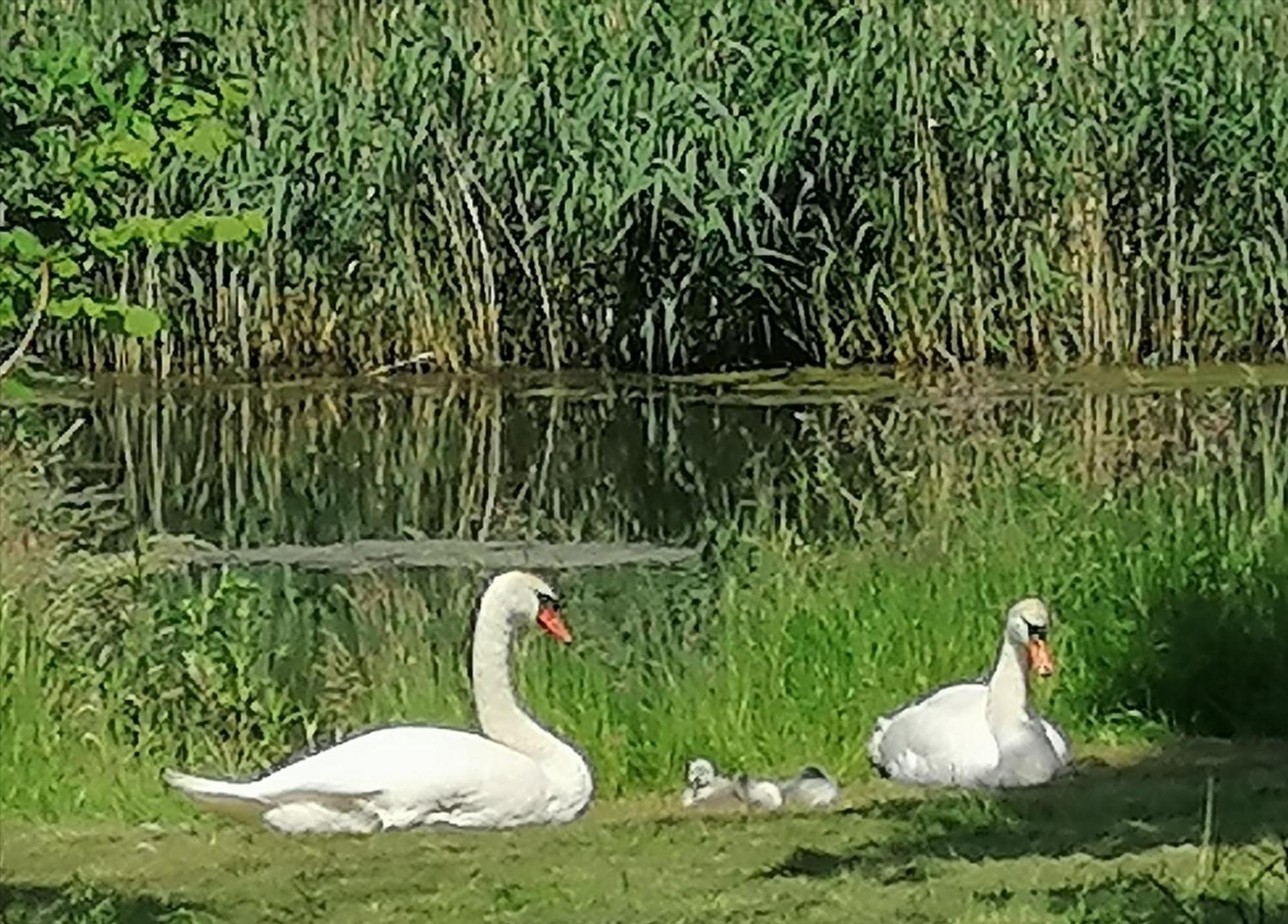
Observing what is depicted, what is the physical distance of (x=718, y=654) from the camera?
8.78m

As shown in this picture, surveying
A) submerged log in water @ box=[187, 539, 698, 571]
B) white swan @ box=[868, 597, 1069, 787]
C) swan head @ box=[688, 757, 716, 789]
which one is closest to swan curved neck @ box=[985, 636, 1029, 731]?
white swan @ box=[868, 597, 1069, 787]

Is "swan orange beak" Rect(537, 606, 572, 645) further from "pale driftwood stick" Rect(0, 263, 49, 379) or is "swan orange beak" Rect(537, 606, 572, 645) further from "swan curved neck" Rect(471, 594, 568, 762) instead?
"pale driftwood stick" Rect(0, 263, 49, 379)

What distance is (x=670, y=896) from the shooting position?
19.7 feet

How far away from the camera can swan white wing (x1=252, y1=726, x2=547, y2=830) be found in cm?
713

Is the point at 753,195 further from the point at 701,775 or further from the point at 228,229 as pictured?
the point at 228,229

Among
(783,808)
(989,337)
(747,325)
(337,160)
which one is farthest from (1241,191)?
(783,808)

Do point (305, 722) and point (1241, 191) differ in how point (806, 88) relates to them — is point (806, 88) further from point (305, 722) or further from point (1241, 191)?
point (305, 722)

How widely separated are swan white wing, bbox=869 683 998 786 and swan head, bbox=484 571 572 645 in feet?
2.95

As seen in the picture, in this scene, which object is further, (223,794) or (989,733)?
(989,733)

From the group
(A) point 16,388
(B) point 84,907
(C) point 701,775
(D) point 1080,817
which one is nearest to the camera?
(A) point 16,388

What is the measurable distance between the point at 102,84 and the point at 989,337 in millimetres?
9481

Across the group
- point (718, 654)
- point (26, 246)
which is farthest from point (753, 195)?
point (26, 246)

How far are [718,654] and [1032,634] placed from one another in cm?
112

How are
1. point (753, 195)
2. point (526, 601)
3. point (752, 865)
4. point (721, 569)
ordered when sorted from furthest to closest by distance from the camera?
1. point (753, 195)
2. point (721, 569)
3. point (526, 601)
4. point (752, 865)
